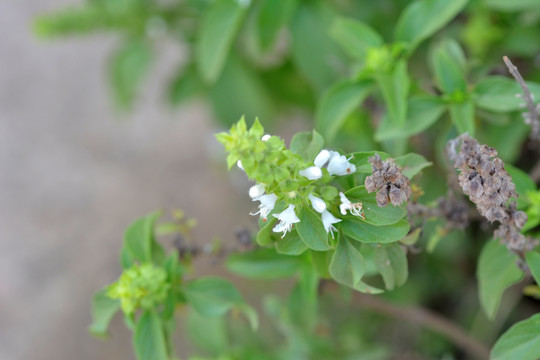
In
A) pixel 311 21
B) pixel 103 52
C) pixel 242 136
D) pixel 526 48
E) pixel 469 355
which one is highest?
pixel 103 52

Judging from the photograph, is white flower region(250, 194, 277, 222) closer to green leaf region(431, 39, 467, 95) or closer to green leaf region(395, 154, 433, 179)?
green leaf region(395, 154, 433, 179)

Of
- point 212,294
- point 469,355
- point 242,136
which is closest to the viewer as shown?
point 242,136

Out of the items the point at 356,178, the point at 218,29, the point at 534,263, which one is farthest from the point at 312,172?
the point at 218,29

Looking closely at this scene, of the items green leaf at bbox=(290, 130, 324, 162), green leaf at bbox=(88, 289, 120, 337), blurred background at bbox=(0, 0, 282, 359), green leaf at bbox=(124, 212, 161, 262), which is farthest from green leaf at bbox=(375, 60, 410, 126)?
blurred background at bbox=(0, 0, 282, 359)

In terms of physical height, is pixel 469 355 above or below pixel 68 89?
below

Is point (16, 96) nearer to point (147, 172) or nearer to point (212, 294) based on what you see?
point (147, 172)

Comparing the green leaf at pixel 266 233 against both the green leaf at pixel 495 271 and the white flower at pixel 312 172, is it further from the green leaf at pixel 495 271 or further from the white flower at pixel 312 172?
the green leaf at pixel 495 271

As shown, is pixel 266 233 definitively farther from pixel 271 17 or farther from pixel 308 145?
pixel 271 17

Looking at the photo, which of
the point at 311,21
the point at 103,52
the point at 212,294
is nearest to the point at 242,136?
the point at 212,294
